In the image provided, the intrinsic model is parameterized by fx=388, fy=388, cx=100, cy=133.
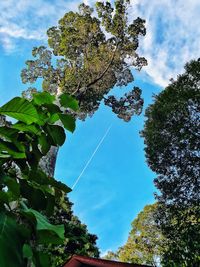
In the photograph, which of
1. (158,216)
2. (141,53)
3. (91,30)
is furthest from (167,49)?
(158,216)

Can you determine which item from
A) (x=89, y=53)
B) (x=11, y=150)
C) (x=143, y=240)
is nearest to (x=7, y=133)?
(x=11, y=150)

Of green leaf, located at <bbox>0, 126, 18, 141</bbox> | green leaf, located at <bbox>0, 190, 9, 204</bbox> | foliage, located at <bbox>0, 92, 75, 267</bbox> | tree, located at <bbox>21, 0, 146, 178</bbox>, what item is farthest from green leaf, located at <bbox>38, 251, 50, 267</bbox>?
tree, located at <bbox>21, 0, 146, 178</bbox>

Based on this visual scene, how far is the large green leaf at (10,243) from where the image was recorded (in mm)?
637

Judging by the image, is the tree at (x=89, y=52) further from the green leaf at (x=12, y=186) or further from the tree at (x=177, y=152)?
the green leaf at (x=12, y=186)

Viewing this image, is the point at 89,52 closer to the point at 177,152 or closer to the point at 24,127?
the point at 177,152

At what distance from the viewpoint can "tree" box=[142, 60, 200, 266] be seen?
12.9 metres

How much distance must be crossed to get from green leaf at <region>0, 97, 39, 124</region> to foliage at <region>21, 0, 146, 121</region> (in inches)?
423

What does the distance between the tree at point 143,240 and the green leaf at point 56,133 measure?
914 inches

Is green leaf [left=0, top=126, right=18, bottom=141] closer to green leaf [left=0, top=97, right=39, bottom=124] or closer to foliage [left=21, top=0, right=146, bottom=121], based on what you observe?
green leaf [left=0, top=97, right=39, bottom=124]

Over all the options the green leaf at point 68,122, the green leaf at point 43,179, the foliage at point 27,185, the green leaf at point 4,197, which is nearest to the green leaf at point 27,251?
the foliage at point 27,185

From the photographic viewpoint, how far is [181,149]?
13.3 metres

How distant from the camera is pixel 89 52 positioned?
1191 centimetres

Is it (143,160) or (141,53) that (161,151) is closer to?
(143,160)

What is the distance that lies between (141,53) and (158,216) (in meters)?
6.01
